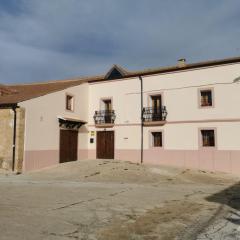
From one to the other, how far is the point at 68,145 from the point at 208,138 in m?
9.42

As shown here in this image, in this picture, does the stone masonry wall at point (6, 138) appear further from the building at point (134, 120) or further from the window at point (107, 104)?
the window at point (107, 104)

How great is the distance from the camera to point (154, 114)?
2497cm

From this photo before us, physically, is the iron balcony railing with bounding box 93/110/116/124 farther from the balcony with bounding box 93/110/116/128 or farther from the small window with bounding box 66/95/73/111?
the small window with bounding box 66/95/73/111

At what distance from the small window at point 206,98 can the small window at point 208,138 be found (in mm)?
1705

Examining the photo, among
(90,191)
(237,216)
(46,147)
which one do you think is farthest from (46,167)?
(237,216)

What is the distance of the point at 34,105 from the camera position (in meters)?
22.0

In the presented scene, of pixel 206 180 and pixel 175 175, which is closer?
pixel 206 180

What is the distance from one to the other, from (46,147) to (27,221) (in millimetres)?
15255

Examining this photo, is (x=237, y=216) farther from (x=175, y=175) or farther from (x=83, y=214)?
(x=175, y=175)

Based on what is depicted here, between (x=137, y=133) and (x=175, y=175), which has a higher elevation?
(x=137, y=133)

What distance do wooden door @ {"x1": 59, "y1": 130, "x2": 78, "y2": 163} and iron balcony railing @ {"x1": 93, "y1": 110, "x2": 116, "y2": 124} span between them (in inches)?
78.0

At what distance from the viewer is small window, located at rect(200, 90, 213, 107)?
75.4 feet

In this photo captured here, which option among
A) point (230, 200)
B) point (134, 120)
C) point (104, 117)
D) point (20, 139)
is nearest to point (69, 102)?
point (104, 117)

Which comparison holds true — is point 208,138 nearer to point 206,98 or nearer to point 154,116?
point 206,98
